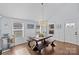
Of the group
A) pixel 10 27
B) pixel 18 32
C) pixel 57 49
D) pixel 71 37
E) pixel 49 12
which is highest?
Result: pixel 49 12

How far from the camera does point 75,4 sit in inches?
91.9

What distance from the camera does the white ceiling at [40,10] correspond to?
2.31m

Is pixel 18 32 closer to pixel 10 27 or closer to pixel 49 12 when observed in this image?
pixel 10 27

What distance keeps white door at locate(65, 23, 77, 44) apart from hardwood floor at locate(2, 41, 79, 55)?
0.31ft

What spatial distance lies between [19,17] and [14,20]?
0.41ft

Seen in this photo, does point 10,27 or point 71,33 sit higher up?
point 10,27

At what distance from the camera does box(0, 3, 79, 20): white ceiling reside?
7.57ft

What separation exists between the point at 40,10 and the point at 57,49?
0.93 metres

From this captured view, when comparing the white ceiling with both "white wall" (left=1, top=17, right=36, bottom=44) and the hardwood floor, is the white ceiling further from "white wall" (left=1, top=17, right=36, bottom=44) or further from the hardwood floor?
the hardwood floor

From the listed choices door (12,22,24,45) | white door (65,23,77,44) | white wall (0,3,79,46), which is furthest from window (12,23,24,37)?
white door (65,23,77,44)

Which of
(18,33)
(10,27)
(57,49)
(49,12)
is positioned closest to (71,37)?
(57,49)

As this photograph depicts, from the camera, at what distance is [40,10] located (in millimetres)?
2348

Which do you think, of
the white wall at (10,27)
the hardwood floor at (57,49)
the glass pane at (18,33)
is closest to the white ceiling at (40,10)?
the white wall at (10,27)

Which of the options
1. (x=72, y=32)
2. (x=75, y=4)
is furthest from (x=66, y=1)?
(x=72, y=32)
